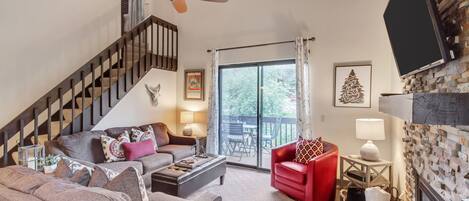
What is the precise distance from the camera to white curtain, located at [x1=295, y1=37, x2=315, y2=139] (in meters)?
4.22

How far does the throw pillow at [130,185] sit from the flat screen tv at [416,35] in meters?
1.84

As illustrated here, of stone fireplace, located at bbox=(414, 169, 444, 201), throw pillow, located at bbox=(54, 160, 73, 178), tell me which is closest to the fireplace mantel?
stone fireplace, located at bbox=(414, 169, 444, 201)

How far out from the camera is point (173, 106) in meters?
5.82

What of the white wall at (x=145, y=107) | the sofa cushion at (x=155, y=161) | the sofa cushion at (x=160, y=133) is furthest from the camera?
Answer: the sofa cushion at (x=160, y=133)

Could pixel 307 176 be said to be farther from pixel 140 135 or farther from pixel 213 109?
pixel 140 135

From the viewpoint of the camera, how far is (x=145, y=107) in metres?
5.14

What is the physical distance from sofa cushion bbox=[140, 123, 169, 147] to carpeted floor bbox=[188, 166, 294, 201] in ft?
4.53

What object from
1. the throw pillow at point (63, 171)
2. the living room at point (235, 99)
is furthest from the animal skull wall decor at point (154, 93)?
the throw pillow at point (63, 171)

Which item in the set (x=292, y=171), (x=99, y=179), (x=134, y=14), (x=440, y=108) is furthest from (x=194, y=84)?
(x=440, y=108)

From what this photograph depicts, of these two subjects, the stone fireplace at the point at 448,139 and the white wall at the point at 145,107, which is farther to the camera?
the white wall at the point at 145,107

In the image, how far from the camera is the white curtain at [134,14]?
18.0 feet

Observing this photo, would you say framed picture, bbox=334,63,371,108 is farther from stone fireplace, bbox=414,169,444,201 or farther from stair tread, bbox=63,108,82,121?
stair tread, bbox=63,108,82,121

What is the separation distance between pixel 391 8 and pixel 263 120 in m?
3.11

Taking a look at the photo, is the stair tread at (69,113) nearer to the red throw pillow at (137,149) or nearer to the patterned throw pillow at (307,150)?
the red throw pillow at (137,149)
